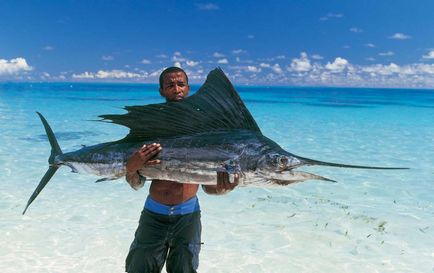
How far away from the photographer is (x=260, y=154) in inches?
86.8

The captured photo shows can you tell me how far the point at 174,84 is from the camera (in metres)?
3.35

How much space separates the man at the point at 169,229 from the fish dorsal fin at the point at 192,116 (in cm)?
87

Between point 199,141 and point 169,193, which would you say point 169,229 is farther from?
point 199,141

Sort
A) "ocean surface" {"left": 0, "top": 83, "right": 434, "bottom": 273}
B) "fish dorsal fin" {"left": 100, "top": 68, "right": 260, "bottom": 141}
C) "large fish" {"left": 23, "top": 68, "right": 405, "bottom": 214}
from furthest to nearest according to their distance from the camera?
"ocean surface" {"left": 0, "top": 83, "right": 434, "bottom": 273}, "fish dorsal fin" {"left": 100, "top": 68, "right": 260, "bottom": 141}, "large fish" {"left": 23, "top": 68, "right": 405, "bottom": 214}

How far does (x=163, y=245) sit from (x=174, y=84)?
125 cm

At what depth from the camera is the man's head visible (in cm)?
335

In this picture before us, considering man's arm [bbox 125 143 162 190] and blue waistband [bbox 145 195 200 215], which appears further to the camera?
blue waistband [bbox 145 195 200 215]

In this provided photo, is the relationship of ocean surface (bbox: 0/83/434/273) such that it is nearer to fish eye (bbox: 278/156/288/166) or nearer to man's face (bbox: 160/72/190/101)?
man's face (bbox: 160/72/190/101)

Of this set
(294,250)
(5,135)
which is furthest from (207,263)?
(5,135)

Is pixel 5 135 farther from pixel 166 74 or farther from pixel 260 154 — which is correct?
pixel 260 154

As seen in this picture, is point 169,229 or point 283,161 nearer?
point 283,161

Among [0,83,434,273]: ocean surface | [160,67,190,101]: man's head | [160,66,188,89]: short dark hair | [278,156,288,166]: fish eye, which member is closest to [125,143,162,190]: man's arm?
[278,156,288,166]: fish eye

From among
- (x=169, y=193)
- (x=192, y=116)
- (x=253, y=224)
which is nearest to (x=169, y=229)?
(x=169, y=193)

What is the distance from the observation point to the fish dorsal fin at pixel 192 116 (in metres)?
2.40
